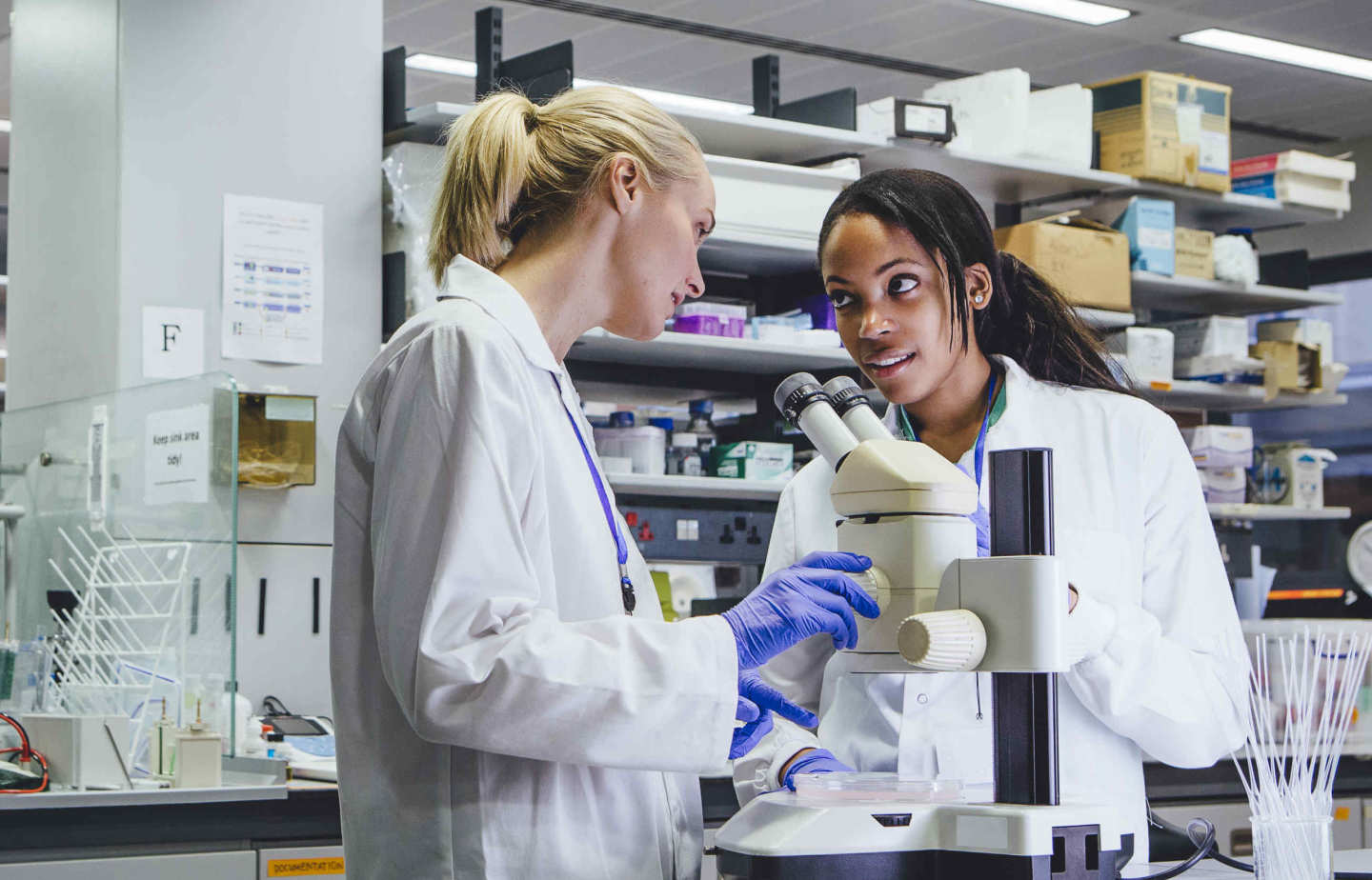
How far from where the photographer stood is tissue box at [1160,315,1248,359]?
4.77 meters

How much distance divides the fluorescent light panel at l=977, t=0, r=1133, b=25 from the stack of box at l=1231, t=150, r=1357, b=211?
1.19 meters

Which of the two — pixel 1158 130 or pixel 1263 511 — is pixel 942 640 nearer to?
pixel 1158 130

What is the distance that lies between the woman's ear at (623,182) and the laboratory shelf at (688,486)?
2.27 m

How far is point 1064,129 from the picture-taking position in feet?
14.6

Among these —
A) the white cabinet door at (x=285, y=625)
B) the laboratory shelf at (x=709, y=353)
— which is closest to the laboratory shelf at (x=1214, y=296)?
the laboratory shelf at (x=709, y=353)

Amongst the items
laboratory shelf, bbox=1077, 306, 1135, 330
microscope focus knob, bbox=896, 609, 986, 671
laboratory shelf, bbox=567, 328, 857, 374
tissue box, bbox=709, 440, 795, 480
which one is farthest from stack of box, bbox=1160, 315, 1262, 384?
microscope focus knob, bbox=896, 609, 986, 671

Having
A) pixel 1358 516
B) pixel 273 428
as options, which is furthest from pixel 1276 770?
pixel 1358 516

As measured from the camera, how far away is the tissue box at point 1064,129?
4426 millimetres

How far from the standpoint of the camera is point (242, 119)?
3.36m

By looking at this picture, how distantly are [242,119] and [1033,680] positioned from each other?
2.66 m

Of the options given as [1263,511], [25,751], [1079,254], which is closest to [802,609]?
[25,751]

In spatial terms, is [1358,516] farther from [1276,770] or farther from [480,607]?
[480,607]

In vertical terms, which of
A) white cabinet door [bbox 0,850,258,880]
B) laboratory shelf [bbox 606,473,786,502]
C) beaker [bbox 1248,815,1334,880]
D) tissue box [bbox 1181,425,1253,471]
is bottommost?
white cabinet door [bbox 0,850,258,880]

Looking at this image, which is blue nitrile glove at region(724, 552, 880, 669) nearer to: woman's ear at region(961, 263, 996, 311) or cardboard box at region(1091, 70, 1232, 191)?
woman's ear at region(961, 263, 996, 311)
